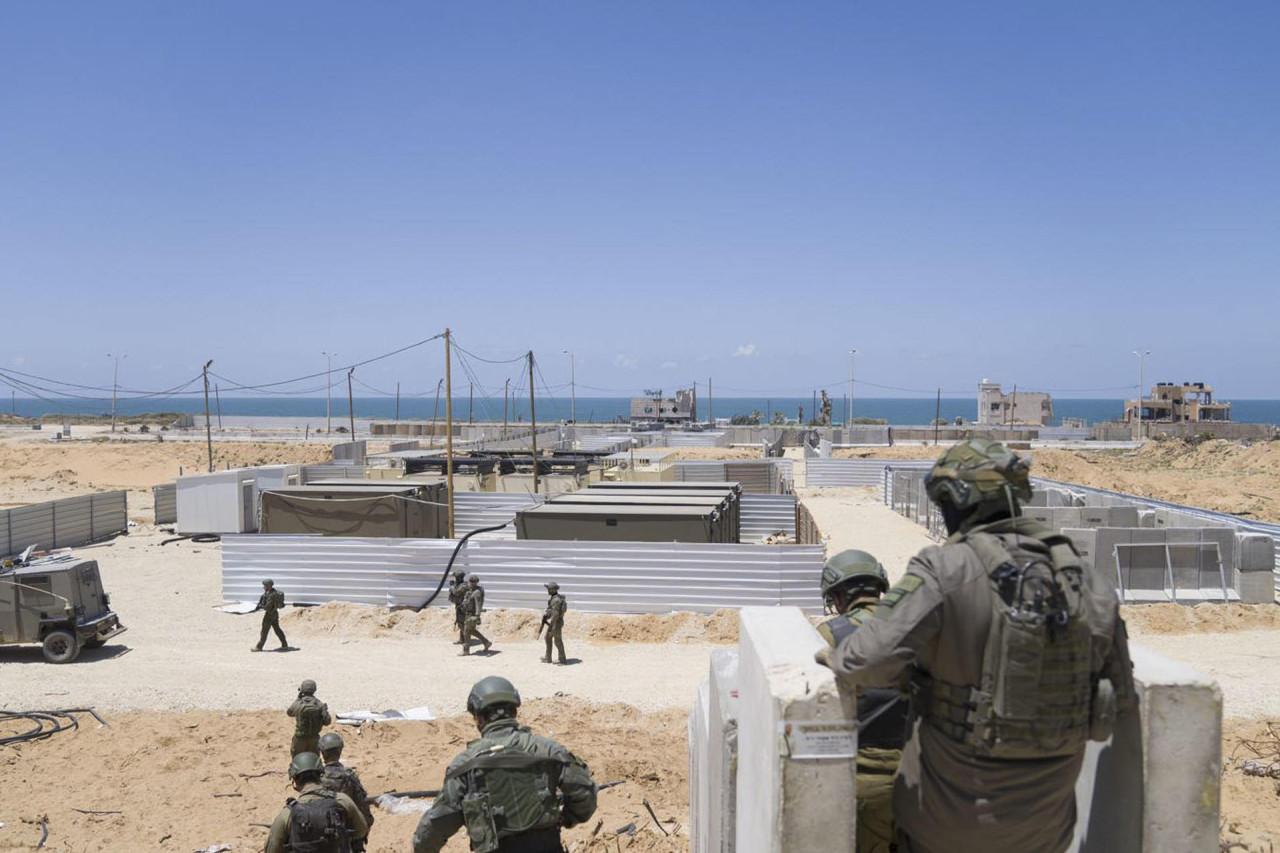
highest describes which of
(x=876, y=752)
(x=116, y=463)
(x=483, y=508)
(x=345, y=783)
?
(x=876, y=752)

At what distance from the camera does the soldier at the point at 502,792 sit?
13.3 ft

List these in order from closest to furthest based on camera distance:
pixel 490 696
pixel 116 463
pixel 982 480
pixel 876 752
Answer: pixel 982 480, pixel 876 752, pixel 490 696, pixel 116 463

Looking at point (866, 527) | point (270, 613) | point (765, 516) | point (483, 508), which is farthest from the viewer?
point (866, 527)

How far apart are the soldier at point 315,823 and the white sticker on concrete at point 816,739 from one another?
153 inches

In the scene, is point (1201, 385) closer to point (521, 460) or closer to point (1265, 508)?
point (1265, 508)

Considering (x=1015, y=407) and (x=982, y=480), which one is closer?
(x=982, y=480)

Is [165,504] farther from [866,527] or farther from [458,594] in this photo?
[866,527]

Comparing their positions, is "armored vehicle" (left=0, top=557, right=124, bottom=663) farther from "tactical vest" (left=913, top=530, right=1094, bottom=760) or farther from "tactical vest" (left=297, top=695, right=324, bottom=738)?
"tactical vest" (left=913, top=530, right=1094, bottom=760)

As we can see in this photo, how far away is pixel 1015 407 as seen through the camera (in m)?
99.0

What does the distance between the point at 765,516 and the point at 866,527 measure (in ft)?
12.4

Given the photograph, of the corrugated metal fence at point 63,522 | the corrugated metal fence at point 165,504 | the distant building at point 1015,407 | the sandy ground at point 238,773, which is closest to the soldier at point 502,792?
the sandy ground at point 238,773

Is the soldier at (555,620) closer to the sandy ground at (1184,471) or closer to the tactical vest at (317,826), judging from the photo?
the tactical vest at (317,826)

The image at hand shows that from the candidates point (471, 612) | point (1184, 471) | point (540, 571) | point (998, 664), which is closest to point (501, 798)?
point (998, 664)

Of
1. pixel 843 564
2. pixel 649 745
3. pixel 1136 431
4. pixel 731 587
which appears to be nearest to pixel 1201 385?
pixel 1136 431
